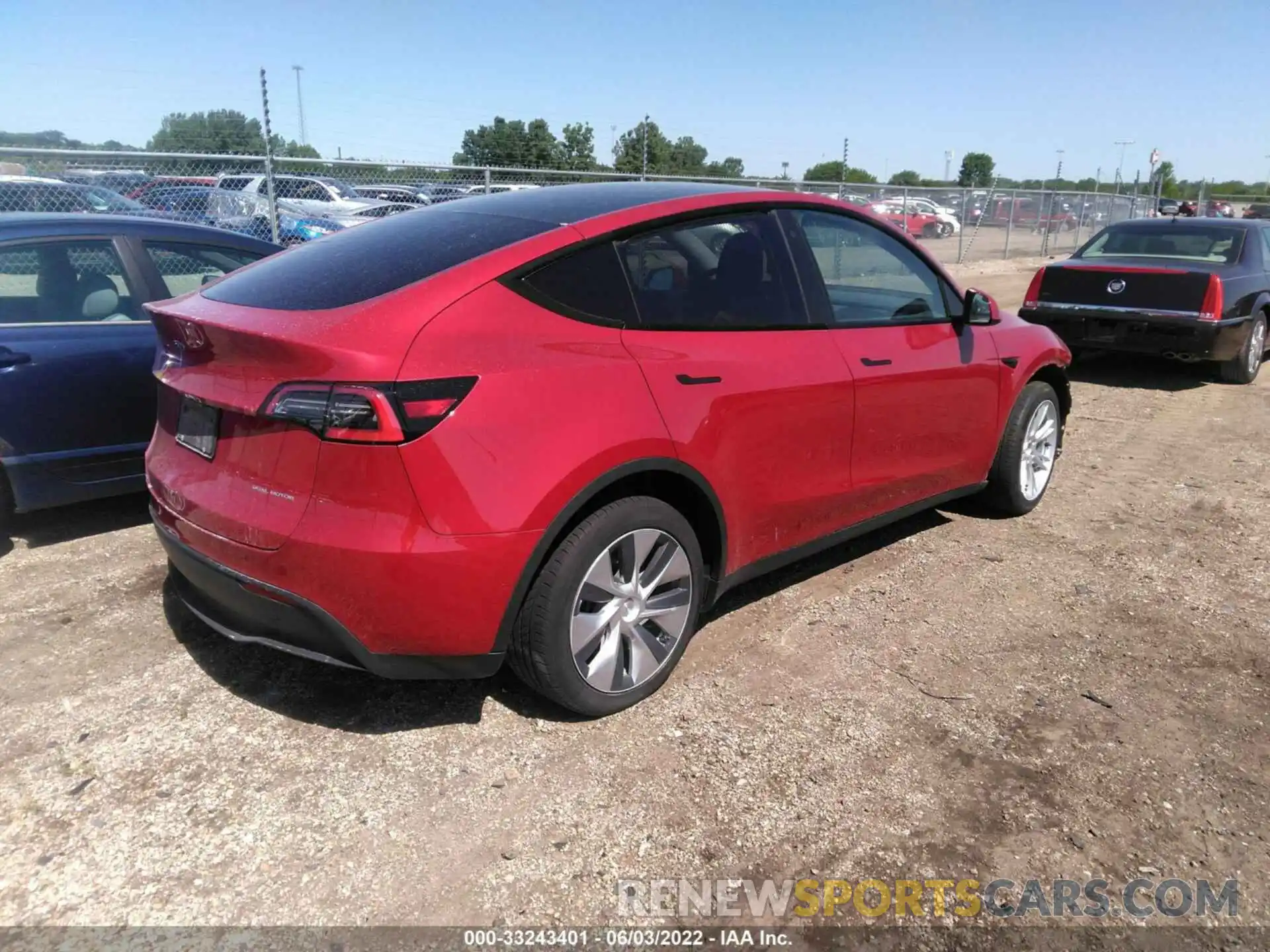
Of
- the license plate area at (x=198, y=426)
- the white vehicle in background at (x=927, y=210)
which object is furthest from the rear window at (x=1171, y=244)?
the white vehicle in background at (x=927, y=210)

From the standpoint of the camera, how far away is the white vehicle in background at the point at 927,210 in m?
19.1

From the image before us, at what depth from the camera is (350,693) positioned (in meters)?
3.26

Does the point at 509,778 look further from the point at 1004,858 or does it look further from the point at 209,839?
the point at 1004,858

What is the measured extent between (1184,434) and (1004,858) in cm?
569

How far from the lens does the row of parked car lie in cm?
919

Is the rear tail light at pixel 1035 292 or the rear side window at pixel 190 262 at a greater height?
the rear side window at pixel 190 262

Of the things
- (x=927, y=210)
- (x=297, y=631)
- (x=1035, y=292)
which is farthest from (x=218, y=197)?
(x=927, y=210)

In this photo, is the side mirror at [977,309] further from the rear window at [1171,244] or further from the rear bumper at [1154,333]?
the rear window at [1171,244]

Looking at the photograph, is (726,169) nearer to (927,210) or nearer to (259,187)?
(927,210)

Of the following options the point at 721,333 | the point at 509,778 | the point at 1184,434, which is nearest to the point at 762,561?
the point at 721,333

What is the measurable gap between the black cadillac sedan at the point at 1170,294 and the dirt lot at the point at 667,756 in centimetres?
478

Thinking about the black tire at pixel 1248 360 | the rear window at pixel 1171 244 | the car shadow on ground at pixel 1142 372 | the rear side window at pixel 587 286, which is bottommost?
the car shadow on ground at pixel 1142 372

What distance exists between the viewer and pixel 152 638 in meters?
3.59

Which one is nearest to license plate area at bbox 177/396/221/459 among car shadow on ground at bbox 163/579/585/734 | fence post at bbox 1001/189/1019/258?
car shadow on ground at bbox 163/579/585/734
